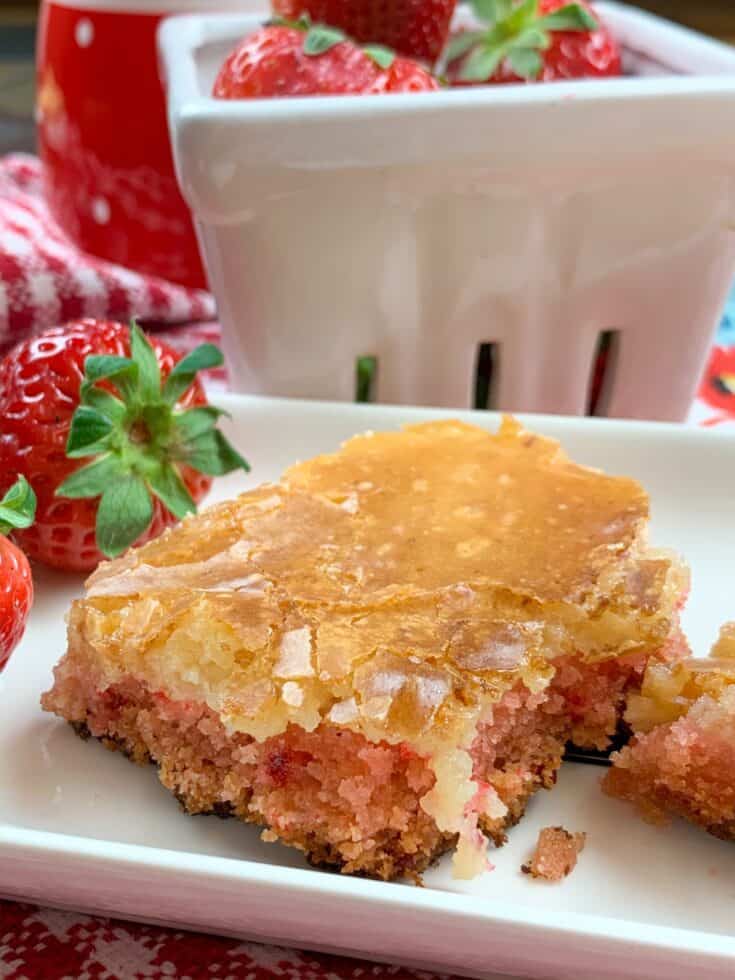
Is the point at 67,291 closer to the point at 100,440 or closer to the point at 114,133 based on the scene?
the point at 114,133

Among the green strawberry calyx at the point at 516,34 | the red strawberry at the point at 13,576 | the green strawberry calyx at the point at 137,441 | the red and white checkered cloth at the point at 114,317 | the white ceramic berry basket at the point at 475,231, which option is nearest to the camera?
the red and white checkered cloth at the point at 114,317

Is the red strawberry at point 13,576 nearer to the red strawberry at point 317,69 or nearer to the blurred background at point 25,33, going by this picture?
the red strawberry at point 317,69

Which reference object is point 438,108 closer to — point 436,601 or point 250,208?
point 250,208

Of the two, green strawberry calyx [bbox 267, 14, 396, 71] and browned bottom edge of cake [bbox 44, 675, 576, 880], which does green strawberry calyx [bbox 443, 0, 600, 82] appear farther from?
browned bottom edge of cake [bbox 44, 675, 576, 880]

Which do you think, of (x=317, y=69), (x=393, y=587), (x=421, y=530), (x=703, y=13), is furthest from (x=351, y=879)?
(x=703, y=13)

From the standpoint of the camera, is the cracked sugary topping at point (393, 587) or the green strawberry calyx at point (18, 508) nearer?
the cracked sugary topping at point (393, 587)

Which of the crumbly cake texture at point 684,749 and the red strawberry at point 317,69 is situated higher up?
the red strawberry at point 317,69

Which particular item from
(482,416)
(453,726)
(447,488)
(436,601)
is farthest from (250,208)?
(453,726)

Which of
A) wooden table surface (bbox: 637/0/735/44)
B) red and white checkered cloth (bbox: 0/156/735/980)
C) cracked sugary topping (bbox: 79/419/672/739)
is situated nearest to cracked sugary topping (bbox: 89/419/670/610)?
cracked sugary topping (bbox: 79/419/672/739)

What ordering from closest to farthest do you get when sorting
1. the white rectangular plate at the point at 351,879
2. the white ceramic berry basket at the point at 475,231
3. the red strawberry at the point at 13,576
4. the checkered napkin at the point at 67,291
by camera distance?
the white rectangular plate at the point at 351,879
the red strawberry at the point at 13,576
the white ceramic berry basket at the point at 475,231
the checkered napkin at the point at 67,291

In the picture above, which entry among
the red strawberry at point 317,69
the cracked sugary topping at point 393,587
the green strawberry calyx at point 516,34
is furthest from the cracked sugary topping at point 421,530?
the green strawberry calyx at point 516,34
